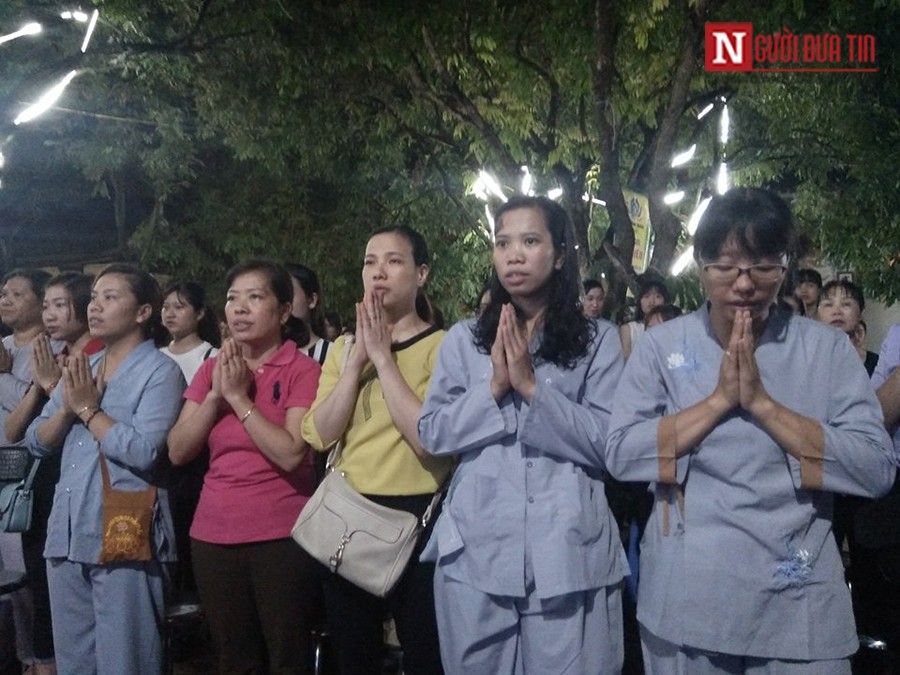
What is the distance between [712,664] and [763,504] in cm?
46

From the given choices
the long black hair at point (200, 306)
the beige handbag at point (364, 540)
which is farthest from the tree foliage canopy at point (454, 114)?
the beige handbag at point (364, 540)

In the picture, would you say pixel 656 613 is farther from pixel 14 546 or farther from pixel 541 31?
pixel 541 31

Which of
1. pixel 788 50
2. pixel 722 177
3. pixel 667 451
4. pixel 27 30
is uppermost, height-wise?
pixel 27 30

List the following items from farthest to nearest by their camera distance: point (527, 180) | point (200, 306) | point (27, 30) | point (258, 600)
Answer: point (527, 180), point (27, 30), point (200, 306), point (258, 600)

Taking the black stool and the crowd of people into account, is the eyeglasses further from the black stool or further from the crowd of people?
the black stool

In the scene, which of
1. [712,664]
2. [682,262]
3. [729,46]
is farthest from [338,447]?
[682,262]

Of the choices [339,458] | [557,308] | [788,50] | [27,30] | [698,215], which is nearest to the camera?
[557,308]

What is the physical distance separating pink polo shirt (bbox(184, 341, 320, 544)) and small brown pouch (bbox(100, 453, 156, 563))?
0.23 meters

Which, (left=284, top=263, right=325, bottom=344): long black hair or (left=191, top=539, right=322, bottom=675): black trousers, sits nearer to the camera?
(left=191, top=539, right=322, bottom=675): black trousers

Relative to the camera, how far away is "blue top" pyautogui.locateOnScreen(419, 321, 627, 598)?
8.10 feet

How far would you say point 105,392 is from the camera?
3645 mm

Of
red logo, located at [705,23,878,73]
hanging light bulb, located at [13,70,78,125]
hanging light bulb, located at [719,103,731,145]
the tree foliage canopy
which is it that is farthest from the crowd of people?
hanging light bulb, located at [719,103,731,145]

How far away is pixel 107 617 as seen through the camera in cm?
346

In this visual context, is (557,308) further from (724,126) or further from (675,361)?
(724,126)
